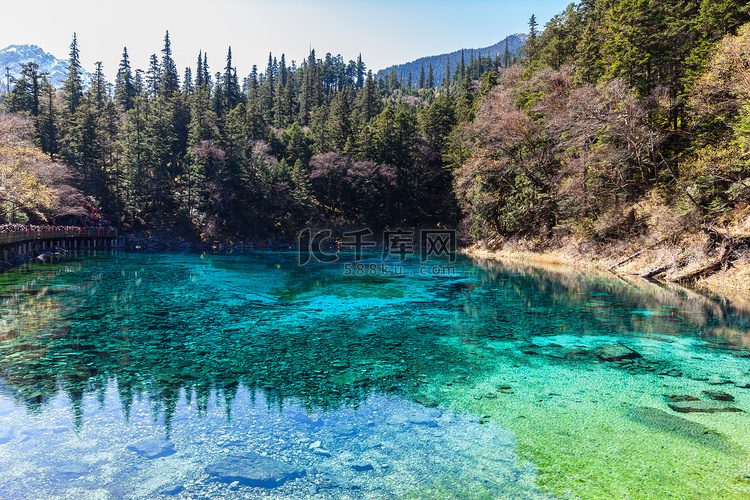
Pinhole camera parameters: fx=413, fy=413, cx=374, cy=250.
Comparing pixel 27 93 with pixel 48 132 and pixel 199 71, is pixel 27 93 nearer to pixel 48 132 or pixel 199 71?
pixel 48 132

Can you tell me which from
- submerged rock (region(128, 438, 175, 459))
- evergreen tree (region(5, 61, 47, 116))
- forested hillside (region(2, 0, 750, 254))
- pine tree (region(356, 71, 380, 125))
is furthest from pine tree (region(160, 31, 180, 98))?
submerged rock (region(128, 438, 175, 459))

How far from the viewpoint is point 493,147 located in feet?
111

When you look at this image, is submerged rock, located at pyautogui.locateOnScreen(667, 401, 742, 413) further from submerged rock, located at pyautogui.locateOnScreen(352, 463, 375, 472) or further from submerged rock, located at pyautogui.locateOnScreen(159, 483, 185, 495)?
submerged rock, located at pyautogui.locateOnScreen(159, 483, 185, 495)

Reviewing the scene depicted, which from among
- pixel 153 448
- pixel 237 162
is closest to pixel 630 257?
pixel 153 448

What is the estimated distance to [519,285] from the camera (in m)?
19.1

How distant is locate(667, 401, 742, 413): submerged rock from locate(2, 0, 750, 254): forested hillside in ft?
43.0

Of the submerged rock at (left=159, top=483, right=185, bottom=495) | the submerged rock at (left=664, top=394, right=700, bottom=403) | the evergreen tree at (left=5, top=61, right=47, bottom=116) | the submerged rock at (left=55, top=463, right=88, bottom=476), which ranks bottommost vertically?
the submerged rock at (left=664, top=394, right=700, bottom=403)

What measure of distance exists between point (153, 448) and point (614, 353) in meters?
8.78

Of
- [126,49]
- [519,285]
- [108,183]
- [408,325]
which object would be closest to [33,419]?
[408,325]

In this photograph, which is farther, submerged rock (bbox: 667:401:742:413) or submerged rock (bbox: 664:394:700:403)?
submerged rock (bbox: 664:394:700:403)

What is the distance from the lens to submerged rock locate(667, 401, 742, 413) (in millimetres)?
5953

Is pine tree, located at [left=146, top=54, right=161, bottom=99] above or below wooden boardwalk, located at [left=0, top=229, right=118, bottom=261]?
above

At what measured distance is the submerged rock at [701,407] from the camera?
5.95 meters

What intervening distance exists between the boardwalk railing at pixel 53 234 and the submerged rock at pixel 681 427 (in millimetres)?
30205
